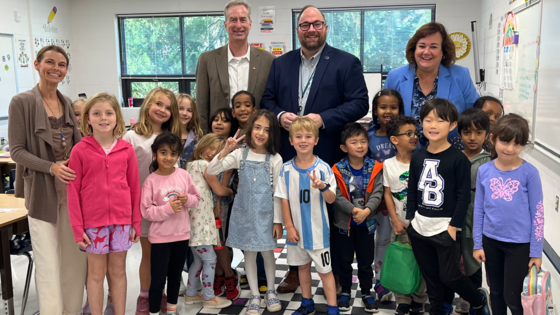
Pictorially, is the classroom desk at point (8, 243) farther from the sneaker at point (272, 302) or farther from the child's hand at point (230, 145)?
the sneaker at point (272, 302)

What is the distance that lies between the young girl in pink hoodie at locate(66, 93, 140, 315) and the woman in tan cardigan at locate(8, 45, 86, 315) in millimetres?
109

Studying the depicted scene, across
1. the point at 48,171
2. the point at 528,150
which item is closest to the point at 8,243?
the point at 48,171

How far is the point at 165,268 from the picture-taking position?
8.25 ft

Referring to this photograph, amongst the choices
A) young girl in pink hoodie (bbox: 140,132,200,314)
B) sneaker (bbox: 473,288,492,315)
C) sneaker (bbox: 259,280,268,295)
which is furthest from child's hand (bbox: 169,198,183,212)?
sneaker (bbox: 473,288,492,315)

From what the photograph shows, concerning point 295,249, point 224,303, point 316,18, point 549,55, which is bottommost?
A: point 224,303

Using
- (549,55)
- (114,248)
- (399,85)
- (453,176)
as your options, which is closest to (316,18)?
(399,85)

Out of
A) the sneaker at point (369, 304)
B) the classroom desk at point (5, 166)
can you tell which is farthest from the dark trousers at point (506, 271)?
the classroom desk at point (5, 166)

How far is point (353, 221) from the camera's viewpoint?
268 cm

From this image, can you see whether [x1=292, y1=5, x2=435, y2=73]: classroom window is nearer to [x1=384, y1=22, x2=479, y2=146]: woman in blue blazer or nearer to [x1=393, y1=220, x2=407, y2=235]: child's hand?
[x1=384, y1=22, x2=479, y2=146]: woman in blue blazer

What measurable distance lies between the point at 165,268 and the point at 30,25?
17.9ft

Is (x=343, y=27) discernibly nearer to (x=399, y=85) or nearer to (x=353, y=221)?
(x=399, y=85)

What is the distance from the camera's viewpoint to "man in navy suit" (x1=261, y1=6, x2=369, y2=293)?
2766 mm

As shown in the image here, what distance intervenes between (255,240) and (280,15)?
5128 mm

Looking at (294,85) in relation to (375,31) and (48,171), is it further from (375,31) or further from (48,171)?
(375,31)
